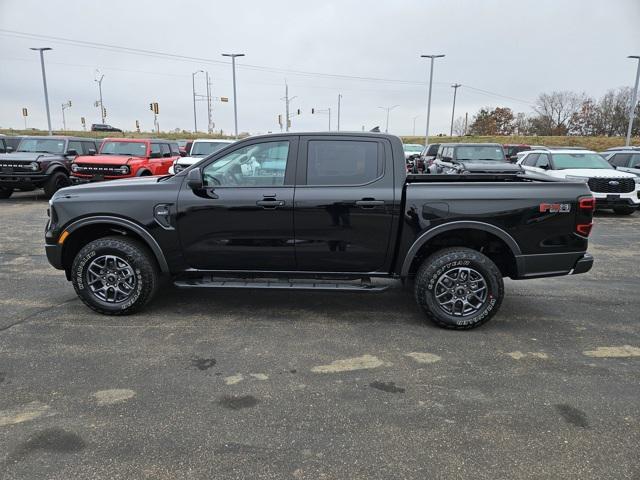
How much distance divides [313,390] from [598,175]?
11.7 metres

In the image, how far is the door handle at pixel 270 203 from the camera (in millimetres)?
Answer: 4469

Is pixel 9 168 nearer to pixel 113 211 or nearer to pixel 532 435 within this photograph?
pixel 113 211

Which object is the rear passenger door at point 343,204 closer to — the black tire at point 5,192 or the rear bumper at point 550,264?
the rear bumper at point 550,264

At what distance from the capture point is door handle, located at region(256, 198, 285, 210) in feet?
14.7

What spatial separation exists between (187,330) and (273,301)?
3.70 feet

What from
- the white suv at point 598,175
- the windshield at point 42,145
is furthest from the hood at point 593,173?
the windshield at point 42,145

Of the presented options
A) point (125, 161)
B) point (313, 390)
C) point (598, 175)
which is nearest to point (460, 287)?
point (313, 390)

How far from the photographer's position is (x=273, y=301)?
5.29 meters

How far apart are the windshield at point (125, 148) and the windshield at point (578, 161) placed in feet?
39.8

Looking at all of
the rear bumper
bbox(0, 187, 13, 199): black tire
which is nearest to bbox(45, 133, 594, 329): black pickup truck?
the rear bumper

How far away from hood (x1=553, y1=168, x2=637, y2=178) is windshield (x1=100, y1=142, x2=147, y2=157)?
39.6ft

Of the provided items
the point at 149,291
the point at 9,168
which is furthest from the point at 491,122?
the point at 149,291

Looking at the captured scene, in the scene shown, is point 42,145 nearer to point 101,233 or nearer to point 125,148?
point 125,148

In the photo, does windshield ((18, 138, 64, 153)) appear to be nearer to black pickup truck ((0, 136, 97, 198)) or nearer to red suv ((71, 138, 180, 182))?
black pickup truck ((0, 136, 97, 198))
